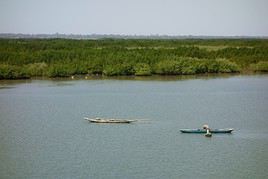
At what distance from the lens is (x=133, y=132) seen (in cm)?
2359

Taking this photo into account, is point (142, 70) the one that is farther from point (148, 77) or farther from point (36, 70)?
point (36, 70)

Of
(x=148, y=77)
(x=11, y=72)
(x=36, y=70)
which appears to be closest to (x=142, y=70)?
(x=148, y=77)

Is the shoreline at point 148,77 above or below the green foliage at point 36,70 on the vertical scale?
below

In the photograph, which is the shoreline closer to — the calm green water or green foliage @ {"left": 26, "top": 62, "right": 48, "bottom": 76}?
green foliage @ {"left": 26, "top": 62, "right": 48, "bottom": 76}

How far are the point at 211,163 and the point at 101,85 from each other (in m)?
19.9

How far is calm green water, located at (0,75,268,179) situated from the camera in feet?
60.7

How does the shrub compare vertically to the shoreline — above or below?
above

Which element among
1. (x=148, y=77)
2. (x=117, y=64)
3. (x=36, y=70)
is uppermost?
(x=117, y=64)

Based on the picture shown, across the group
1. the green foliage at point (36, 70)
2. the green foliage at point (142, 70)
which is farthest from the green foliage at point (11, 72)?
the green foliage at point (142, 70)

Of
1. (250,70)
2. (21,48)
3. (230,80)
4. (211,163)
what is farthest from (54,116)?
(21,48)

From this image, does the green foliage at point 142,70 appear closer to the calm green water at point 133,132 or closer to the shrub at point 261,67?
the calm green water at point 133,132

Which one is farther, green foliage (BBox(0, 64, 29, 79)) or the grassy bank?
the grassy bank

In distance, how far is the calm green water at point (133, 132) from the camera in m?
18.5

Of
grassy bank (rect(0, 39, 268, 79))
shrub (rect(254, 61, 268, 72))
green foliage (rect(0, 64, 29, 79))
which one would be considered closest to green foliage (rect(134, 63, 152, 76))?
grassy bank (rect(0, 39, 268, 79))
